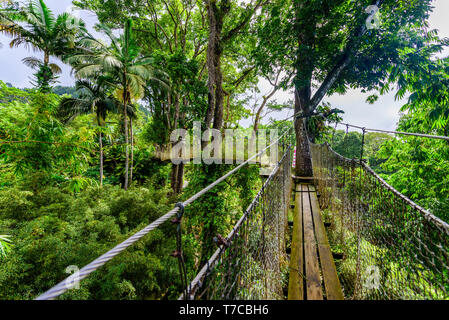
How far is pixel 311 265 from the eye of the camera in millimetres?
1572

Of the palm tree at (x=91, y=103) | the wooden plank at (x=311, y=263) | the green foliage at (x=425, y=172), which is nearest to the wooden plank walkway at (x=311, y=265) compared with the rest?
the wooden plank at (x=311, y=263)

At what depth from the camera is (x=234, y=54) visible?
23.4ft

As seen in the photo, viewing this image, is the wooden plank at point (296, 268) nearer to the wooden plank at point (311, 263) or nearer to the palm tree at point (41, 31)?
the wooden plank at point (311, 263)

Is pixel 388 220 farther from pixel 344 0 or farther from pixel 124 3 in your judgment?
pixel 124 3

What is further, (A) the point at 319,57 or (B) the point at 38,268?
(A) the point at 319,57

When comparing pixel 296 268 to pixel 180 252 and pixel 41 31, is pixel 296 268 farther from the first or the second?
pixel 41 31

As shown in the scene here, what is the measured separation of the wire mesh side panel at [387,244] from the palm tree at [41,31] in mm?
8259

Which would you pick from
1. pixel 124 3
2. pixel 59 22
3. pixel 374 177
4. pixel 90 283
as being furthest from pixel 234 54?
pixel 90 283

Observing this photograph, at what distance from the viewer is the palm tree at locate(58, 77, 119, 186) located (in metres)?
6.77

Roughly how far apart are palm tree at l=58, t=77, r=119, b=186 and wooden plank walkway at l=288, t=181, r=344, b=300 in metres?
7.05

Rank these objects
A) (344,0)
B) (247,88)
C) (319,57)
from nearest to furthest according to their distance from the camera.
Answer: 1. (344,0)
2. (319,57)
3. (247,88)

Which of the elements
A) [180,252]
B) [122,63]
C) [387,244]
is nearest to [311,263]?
[387,244]

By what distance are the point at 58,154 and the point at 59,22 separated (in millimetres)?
6028

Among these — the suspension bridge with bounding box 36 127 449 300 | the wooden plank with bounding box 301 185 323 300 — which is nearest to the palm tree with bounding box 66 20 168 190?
the suspension bridge with bounding box 36 127 449 300
